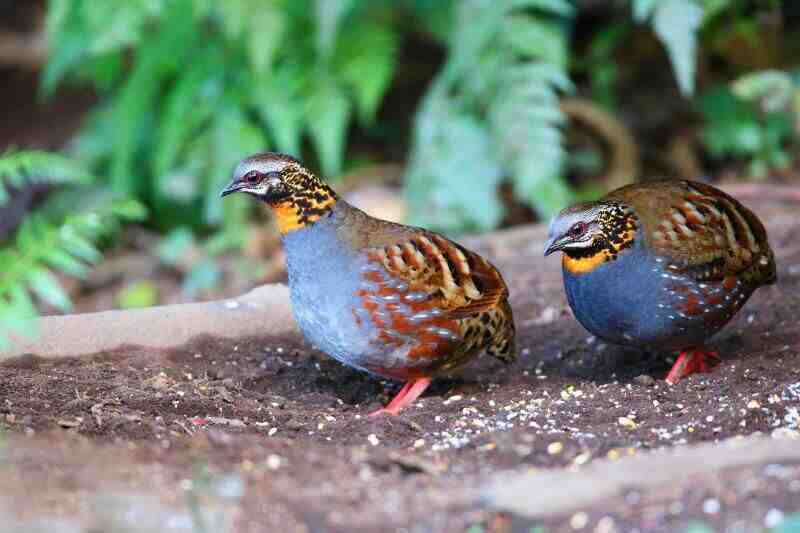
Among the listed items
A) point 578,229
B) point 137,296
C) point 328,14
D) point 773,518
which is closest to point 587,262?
point 578,229

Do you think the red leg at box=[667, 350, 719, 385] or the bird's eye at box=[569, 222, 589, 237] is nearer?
the bird's eye at box=[569, 222, 589, 237]

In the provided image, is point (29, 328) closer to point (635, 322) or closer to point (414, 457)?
point (414, 457)

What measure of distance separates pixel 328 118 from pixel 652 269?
3.96m

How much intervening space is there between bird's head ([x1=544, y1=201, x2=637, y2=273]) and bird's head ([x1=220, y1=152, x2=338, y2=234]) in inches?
37.9

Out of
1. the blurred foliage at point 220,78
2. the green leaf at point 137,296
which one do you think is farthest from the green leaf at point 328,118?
the green leaf at point 137,296

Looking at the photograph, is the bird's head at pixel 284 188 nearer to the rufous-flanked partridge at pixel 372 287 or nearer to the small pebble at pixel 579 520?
the rufous-flanked partridge at pixel 372 287

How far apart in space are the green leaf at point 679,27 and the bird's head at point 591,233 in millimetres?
A: 2523

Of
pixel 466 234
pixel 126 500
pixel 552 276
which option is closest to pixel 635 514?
pixel 126 500

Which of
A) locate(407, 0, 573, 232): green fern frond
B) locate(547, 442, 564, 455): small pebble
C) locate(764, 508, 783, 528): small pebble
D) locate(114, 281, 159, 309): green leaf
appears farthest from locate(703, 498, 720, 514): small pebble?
locate(114, 281, 159, 309): green leaf

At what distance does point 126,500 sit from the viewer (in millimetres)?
3084

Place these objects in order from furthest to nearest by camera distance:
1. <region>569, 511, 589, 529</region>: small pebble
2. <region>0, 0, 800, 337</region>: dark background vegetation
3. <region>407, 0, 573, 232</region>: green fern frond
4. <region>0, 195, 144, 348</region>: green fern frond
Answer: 1. <region>0, 0, 800, 337</region>: dark background vegetation
2. <region>407, 0, 573, 232</region>: green fern frond
3. <region>0, 195, 144, 348</region>: green fern frond
4. <region>569, 511, 589, 529</region>: small pebble

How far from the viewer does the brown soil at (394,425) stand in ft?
10.3

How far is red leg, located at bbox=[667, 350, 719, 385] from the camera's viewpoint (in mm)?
5180

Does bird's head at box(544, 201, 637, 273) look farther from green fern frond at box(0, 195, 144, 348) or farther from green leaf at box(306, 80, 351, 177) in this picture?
green leaf at box(306, 80, 351, 177)
